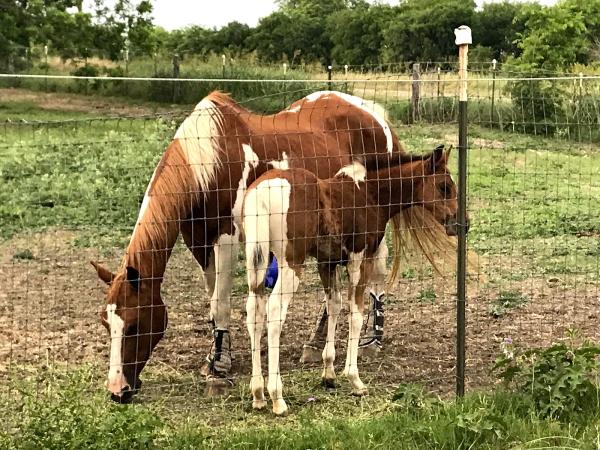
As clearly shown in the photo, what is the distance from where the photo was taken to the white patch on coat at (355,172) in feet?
15.0

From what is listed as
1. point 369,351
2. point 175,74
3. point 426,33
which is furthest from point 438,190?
point 426,33

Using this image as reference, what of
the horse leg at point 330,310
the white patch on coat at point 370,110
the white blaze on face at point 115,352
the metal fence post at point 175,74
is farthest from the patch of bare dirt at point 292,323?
the metal fence post at point 175,74

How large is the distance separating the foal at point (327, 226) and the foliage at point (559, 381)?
3.26ft

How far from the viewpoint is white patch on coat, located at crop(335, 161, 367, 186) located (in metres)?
4.57

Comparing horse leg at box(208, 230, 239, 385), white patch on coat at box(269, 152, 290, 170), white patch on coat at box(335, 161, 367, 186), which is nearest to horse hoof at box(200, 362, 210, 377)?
horse leg at box(208, 230, 239, 385)

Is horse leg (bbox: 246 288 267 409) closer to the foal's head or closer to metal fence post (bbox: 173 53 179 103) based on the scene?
the foal's head

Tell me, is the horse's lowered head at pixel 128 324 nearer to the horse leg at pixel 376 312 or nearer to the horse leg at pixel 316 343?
the horse leg at pixel 316 343

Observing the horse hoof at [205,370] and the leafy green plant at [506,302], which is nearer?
the horse hoof at [205,370]

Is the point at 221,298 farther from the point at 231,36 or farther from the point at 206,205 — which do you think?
the point at 231,36

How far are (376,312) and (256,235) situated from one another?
1639 mm

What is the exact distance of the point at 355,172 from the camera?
15.1 feet

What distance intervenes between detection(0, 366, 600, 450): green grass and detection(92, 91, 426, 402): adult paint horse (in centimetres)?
37

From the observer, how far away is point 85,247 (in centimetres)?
771

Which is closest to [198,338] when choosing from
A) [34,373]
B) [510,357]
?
[34,373]
